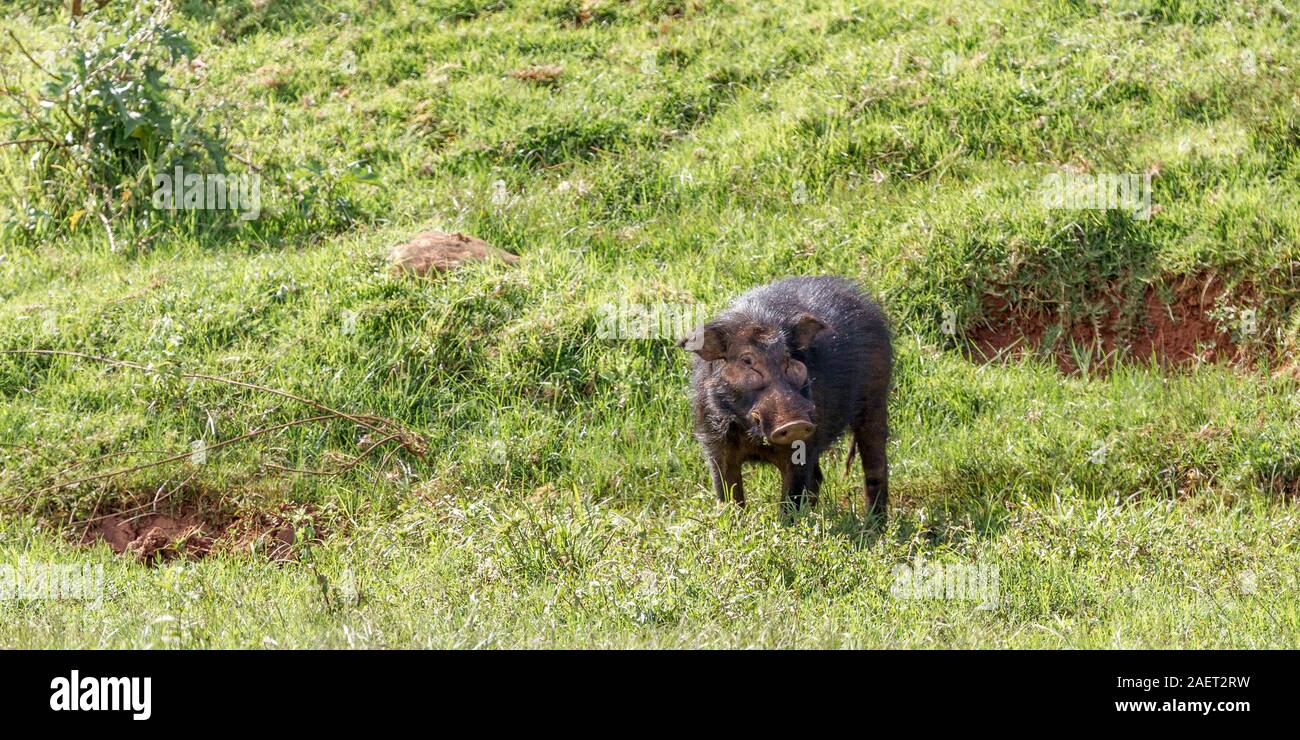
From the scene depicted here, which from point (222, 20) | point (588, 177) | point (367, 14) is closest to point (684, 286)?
point (588, 177)

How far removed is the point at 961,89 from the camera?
35.6 ft

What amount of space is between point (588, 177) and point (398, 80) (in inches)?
106

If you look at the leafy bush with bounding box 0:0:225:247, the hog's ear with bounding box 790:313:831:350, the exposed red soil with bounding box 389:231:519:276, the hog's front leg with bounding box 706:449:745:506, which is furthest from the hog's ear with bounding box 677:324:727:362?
the leafy bush with bounding box 0:0:225:247

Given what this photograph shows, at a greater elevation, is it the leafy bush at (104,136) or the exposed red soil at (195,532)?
the leafy bush at (104,136)

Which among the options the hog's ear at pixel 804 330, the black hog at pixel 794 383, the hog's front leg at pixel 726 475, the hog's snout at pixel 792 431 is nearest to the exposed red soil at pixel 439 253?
the black hog at pixel 794 383

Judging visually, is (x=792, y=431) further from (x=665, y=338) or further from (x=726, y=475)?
(x=665, y=338)

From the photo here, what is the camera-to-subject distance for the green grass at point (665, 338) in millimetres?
5582

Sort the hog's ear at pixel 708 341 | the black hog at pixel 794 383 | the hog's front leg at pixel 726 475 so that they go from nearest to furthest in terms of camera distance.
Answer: the black hog at pixel 794 383 → the hog's ear at pixel 708 341 → the hog's front leg at pixel 726 475

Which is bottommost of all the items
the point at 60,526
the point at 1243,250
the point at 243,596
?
the point at 60,526

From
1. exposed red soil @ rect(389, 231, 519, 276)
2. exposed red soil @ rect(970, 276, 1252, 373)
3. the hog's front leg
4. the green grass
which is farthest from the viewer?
exposed red soil @ rect(389, 231, 519, 276)

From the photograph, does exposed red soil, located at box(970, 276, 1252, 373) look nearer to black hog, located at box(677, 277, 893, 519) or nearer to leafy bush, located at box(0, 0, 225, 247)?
black hog, located at box(677, 277, 893, 519)

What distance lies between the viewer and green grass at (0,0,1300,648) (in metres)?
5.58

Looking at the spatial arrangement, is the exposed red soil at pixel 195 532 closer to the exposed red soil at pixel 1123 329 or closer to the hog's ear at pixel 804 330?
the hog's ear at pixel 804 330

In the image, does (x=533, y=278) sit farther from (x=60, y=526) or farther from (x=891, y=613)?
(x=891, y=613)
